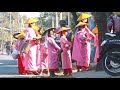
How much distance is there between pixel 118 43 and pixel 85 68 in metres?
0.90

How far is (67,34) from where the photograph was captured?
671 centimetres

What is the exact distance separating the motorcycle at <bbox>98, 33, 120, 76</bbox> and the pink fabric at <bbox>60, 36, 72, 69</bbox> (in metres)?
0.67

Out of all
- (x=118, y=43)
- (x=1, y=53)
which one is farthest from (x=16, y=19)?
(x=118, y=43)

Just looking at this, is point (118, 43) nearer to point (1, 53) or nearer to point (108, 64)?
point (108, 64)

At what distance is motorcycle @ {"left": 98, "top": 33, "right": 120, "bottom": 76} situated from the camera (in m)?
6.57

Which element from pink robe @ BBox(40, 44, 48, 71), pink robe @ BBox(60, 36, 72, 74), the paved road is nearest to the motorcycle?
the paved road

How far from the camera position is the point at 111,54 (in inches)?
264

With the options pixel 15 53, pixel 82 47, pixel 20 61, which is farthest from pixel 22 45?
pixel 82 47

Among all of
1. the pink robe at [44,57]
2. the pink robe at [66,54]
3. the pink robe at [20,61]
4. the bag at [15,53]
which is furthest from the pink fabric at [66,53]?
the bag at [15,53]

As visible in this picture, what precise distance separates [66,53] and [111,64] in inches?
39.7

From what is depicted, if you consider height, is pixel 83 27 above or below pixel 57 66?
above

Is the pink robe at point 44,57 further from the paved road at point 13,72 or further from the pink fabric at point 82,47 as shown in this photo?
the pink fabric at point 82,47

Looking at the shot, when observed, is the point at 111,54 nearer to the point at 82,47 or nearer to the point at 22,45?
the point at 82,47
